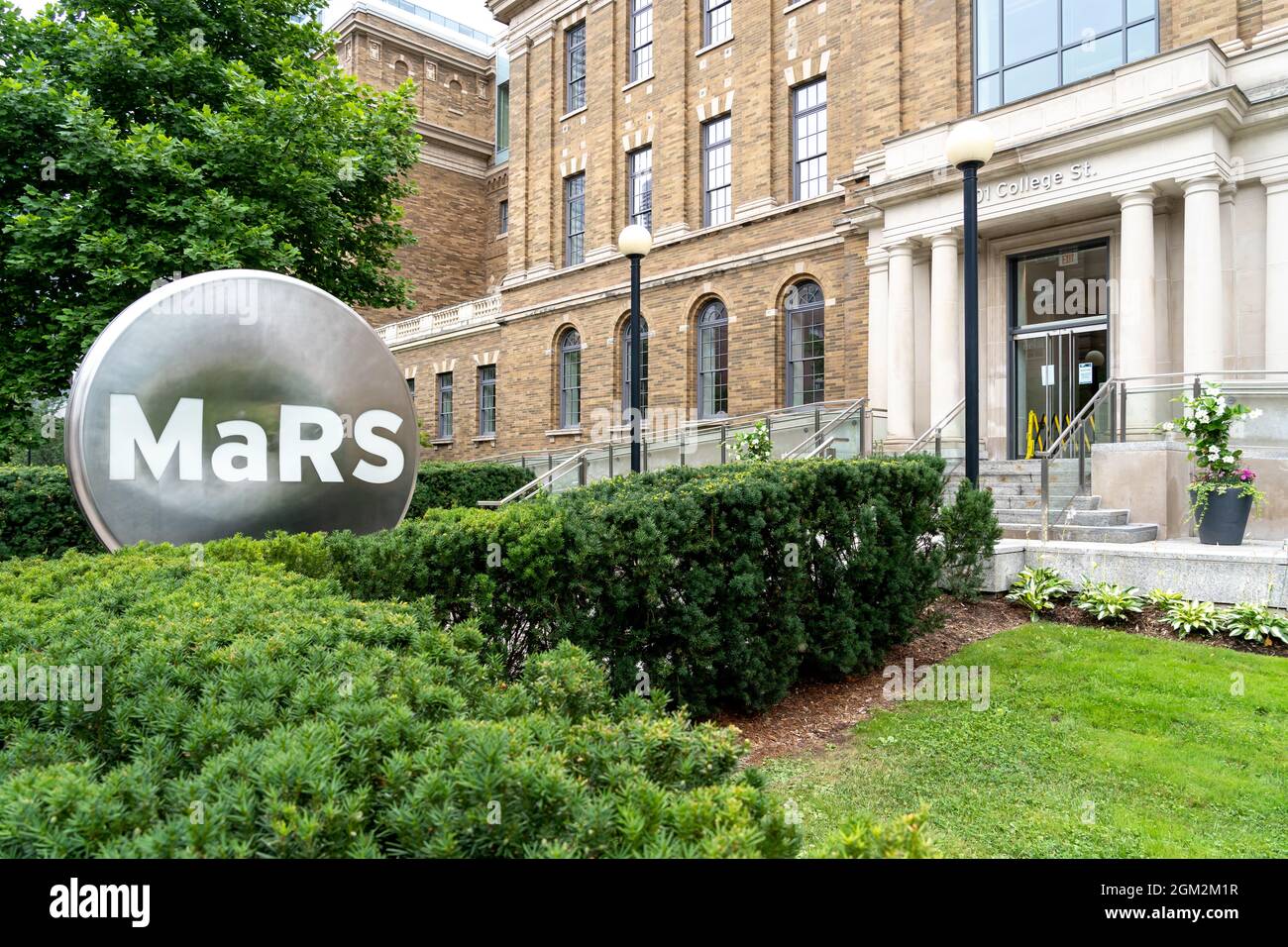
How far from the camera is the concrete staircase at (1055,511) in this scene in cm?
1112

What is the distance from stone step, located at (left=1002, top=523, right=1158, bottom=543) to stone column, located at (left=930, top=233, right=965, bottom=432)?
18.4 feet

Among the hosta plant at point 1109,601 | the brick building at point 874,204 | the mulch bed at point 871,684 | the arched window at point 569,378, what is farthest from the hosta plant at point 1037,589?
the arched window at point 569,378

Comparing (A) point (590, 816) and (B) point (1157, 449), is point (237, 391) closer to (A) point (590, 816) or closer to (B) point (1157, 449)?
(A) point (590, 816)

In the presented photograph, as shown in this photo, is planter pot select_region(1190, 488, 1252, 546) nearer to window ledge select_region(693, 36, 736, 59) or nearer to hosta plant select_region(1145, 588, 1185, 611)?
hosta plant select_region(1145, 588, 1185, 611)

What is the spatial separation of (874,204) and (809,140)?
17.5 feet

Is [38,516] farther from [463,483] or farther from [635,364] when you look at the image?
[635,364]

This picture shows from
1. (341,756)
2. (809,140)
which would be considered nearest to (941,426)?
(809,140)

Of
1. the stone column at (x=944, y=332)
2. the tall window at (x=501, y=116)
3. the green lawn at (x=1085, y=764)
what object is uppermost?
the tall window at (x=501, y=116)

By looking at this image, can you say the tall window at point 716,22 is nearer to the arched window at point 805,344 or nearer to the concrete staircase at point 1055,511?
the arched window at point 805,344

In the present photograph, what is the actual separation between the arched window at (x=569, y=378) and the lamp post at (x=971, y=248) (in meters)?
20.8

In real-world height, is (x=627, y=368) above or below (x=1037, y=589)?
above

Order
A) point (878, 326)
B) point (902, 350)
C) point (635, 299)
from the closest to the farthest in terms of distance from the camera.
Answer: point (635, 299) < point (902, 350) < point (878, 326)

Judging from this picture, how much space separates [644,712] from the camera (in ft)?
8.75

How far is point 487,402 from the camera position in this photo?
33812 millimetres
